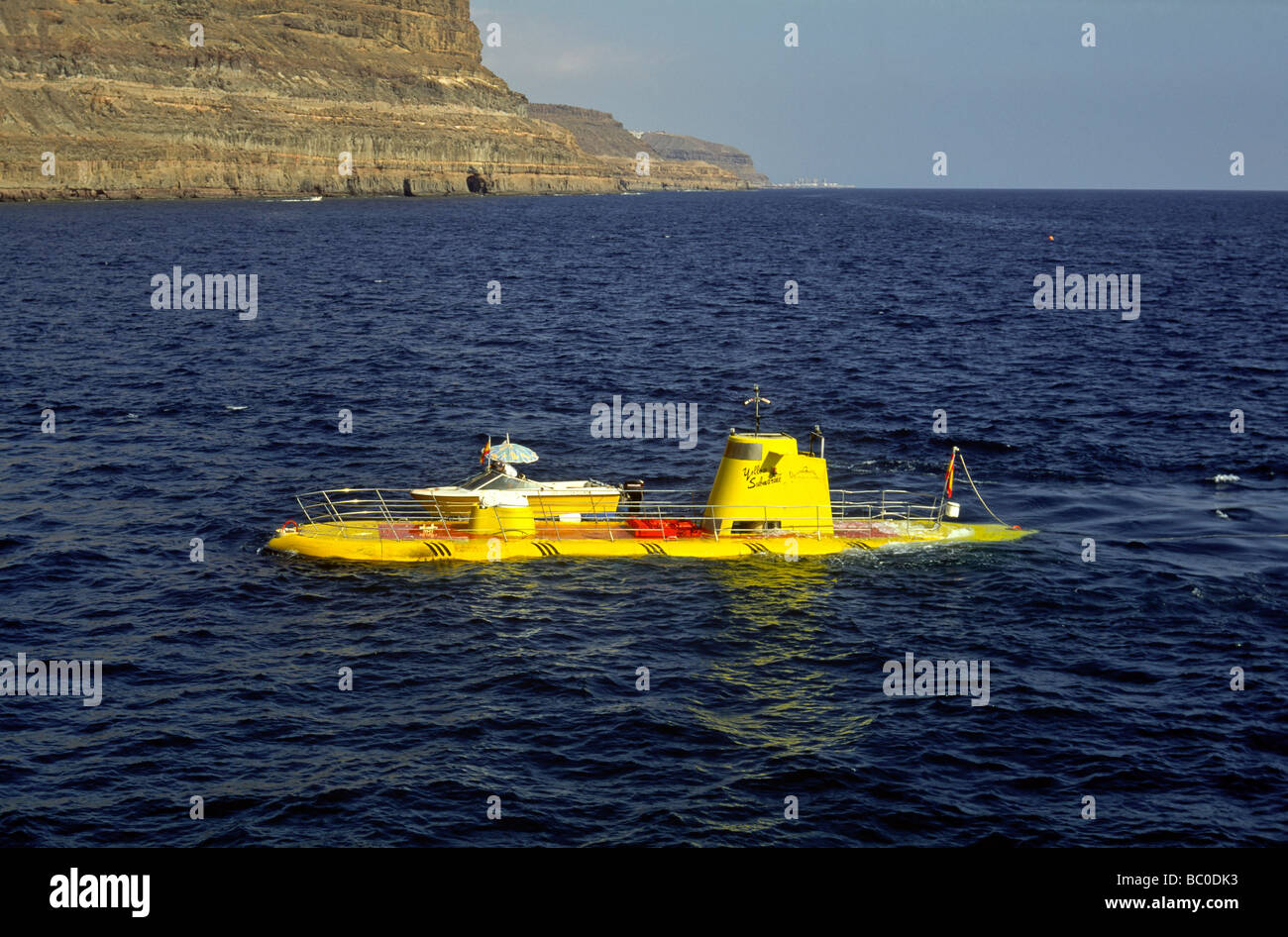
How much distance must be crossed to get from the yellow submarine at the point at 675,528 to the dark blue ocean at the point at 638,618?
1001 millimetres

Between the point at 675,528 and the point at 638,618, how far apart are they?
22.9 ft

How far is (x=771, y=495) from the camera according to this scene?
38.2 metres

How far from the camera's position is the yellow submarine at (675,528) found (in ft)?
122

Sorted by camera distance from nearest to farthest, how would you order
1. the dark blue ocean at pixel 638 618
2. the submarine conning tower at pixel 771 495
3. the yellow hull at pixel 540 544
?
1. the dark blue ocean at pixel 638 618
2. the yellow hull at pixel 540 544
3. the submarine conning tower at pixel 771 495

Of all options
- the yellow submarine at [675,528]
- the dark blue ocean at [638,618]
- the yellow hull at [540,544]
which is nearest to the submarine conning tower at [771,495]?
the yellow submarine at [675,528]

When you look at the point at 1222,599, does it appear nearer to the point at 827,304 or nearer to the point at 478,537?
the point at 478,537

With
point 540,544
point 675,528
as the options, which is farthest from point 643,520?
point 540,544

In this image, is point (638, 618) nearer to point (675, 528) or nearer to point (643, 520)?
point (675, 528)

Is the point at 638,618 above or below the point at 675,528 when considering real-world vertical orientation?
below

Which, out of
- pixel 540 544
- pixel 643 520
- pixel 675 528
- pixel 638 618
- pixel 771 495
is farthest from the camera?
pixel 643 520

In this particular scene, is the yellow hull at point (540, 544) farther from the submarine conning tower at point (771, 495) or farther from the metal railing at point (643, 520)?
the submarine conning tower at point (771, 495)

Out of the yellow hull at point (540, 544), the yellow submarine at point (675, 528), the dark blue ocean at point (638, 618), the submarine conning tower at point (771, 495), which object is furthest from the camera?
the submarine conning tower at point (771, 495)
